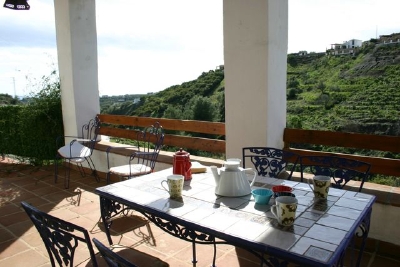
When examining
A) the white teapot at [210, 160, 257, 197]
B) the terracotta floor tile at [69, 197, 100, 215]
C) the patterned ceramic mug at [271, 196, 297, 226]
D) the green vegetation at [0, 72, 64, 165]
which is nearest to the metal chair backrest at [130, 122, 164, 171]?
the terracotta floor tile at [69, 197, 100, 215]

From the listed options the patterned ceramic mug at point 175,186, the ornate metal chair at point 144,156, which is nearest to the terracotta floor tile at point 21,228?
the ornate metal chair at point 144,156

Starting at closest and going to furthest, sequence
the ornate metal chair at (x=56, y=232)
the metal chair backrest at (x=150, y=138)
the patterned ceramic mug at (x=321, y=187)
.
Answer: the ornate metal chair at (x=56, y=232) → the patterned ceramic mug at (x=321, y=187) → the metal chair backrest at (x=150, y=138)

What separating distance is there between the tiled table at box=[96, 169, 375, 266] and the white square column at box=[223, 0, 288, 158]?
3.01 ft

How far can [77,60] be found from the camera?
15.2 ft

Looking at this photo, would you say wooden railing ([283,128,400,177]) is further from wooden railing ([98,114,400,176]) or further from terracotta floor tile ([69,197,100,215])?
terracotta floor tile ([69,197,100,215])

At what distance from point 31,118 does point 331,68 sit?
20.0ft

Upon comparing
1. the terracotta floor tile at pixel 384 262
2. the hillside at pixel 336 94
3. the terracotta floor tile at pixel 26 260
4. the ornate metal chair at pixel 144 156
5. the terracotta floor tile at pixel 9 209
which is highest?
the hillside at pixel 336 94

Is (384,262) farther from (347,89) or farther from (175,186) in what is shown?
(347,89)

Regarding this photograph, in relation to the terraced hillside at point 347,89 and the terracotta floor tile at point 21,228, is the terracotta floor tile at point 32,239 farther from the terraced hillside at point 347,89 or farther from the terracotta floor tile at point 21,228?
the terraced hillside at point 347,89

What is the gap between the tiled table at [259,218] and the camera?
3.66 feet

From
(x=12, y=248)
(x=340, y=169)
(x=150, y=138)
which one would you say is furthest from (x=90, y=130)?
(x=340, y=169)

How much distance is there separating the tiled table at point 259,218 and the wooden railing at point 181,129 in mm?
1427

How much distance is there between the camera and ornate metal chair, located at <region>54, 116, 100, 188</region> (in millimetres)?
4016

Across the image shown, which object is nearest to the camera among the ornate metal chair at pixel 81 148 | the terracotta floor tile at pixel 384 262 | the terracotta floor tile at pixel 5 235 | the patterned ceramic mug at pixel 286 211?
the patterned ceramic mug at pixel 286 211
